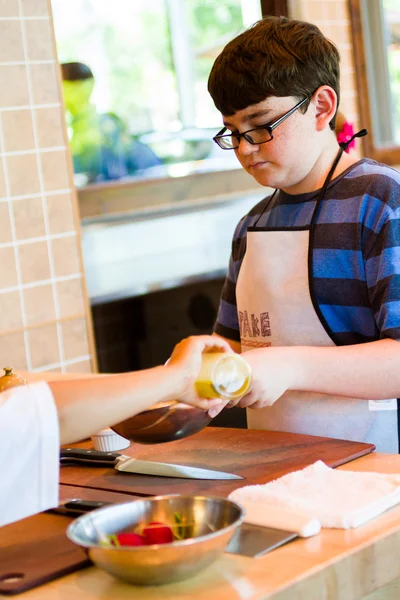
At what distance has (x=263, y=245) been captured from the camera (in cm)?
182

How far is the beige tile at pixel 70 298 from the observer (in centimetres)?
255

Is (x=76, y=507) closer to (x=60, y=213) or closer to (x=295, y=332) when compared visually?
(x=295, y=332)

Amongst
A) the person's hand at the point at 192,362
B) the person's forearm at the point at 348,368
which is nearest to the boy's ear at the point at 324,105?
the person's forearm at the point at 348,368

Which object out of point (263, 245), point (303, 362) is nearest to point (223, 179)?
point (263, 245)

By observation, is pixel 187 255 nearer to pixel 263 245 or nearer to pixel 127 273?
pixel 127 273

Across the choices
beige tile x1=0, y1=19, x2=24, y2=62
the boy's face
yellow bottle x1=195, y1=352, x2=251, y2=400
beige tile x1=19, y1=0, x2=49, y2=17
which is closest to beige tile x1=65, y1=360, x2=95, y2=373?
beige tile x1=0, y1=19, x2=24, y2=62

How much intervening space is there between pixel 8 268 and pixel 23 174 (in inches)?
9.8

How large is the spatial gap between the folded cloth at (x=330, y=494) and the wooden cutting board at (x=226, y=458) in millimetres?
60

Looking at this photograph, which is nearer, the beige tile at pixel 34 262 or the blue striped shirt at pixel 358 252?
the blue striped shirt at pixel 358 252

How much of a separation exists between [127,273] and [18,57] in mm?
859

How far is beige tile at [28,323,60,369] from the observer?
249cm

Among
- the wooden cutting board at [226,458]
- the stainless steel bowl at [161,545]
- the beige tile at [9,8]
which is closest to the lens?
the stainless steel bowl at [161,545]

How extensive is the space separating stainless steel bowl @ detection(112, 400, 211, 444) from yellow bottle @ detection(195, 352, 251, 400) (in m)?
0.10

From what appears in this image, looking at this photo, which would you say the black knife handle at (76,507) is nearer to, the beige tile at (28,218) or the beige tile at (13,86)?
the beige tile at (28,218)
